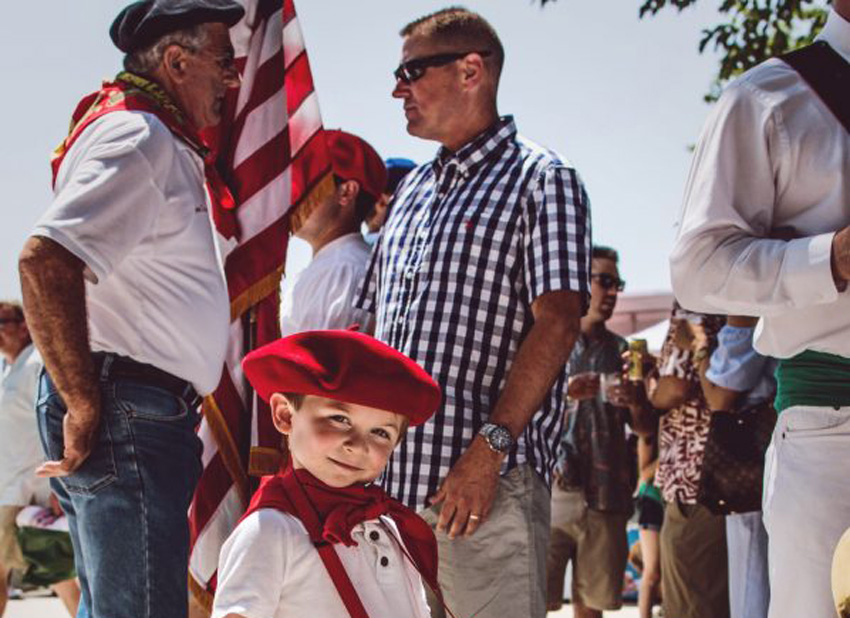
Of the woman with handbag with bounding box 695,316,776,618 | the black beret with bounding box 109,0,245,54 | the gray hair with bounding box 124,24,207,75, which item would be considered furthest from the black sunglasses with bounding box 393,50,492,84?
the woman with handbag with bounding box 695,316,776,618

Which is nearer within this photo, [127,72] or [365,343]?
[365,343]

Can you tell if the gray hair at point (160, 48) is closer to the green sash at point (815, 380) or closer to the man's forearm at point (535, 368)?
the man's forearm at point (535, 368)

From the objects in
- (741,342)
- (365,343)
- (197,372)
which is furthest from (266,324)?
(741,342)

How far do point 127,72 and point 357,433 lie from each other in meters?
1.53

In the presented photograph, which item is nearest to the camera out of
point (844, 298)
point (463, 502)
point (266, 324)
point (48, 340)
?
point (844, 298)

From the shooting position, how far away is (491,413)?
3.21 m

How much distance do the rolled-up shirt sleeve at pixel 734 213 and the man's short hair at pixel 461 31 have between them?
1414mm

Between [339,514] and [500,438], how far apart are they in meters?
0.77

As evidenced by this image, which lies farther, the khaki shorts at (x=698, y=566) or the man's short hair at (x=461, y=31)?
the khaki shorts at (x=698, y=566)

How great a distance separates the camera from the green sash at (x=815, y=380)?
2.24m

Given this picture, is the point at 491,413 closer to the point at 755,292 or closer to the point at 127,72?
the point at 755,292

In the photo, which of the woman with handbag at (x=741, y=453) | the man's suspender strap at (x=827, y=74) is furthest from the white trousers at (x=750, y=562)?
the man's suspender strap at (x=827, y=74)

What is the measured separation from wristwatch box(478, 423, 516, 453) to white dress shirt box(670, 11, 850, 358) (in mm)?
792

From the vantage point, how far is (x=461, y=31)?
146 inches
